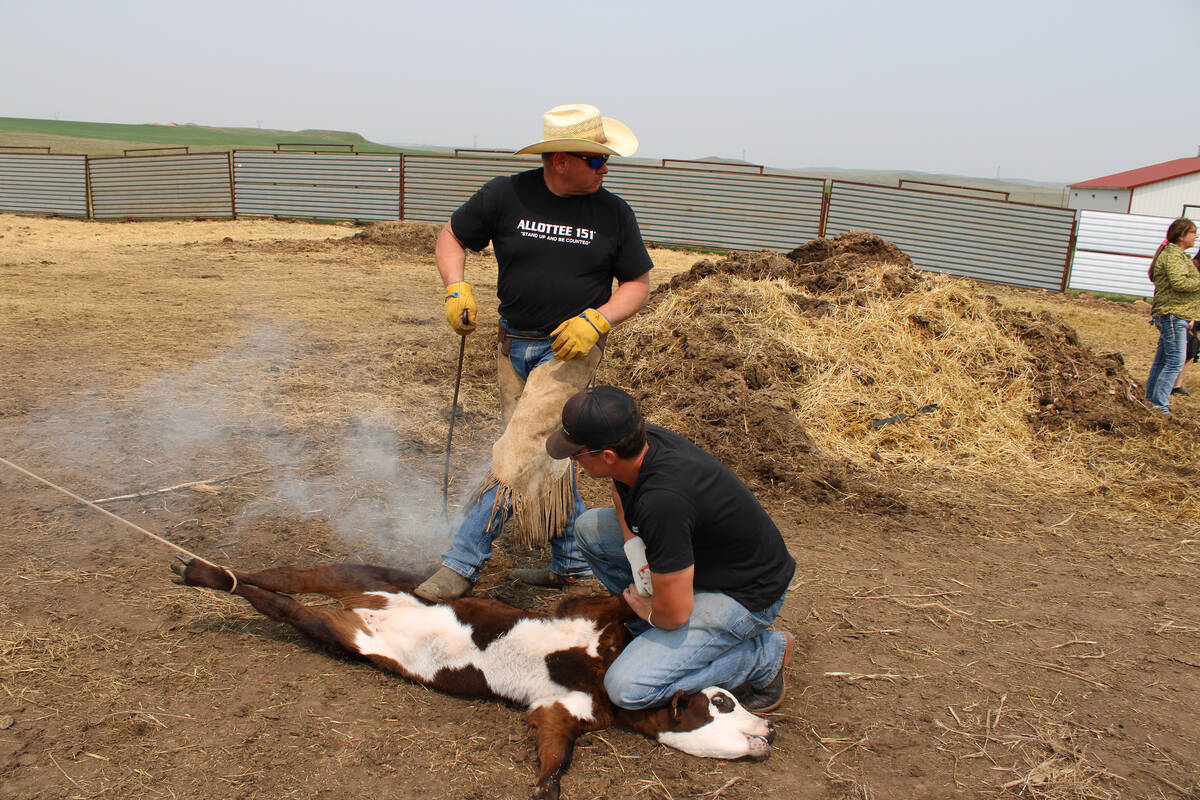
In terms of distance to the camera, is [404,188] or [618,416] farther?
[404,188]

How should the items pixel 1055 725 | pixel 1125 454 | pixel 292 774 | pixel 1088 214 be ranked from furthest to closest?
pixel 1088 214, pixel 1125 454, pixel 1055 725, pixel 292 774

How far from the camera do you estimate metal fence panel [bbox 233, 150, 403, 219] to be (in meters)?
18.7

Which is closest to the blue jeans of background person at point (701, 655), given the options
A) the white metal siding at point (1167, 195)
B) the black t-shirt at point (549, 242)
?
the black t-shirt at point (549, 242)

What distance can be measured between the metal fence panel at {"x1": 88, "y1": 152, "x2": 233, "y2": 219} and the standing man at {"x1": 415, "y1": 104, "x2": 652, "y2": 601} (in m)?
17.8

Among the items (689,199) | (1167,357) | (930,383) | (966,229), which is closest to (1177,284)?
(1167,357)

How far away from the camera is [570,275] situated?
138 inches

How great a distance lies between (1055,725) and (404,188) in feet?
58.6

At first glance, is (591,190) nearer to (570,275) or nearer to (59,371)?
(570,275)

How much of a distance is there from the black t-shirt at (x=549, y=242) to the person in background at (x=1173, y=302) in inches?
232

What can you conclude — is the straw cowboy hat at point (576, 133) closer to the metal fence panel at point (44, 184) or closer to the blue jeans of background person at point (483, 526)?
the blue jeans of background person at point (483, 526)

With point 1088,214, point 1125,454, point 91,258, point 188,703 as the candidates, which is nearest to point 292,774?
point 188,703

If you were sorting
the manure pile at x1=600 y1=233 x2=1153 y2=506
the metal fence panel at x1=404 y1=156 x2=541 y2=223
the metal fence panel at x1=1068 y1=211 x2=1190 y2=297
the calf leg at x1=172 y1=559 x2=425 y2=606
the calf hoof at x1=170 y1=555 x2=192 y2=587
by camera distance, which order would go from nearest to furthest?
the calf hoof at x1=170 y1=555 x2=192 y2=587 → the calf leg at x1=172 y1=559 x2=425 y2=606 → the manure pile at x1=600 y1=233 x2=1153 y2=506 → the metal fence panel at x1=1068 y1=211 x2=1190 y2=297 → the metal fence panel at x1=404 y1=156 x2=541 y2=223

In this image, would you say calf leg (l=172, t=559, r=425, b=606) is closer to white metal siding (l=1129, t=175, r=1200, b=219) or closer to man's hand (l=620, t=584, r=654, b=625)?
man's hand (l=620, t=584, r=654, b=625)

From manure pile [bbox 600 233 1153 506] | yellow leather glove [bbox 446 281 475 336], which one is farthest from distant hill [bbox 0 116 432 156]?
yellow leather glove [bbox 446 281 475 336]
